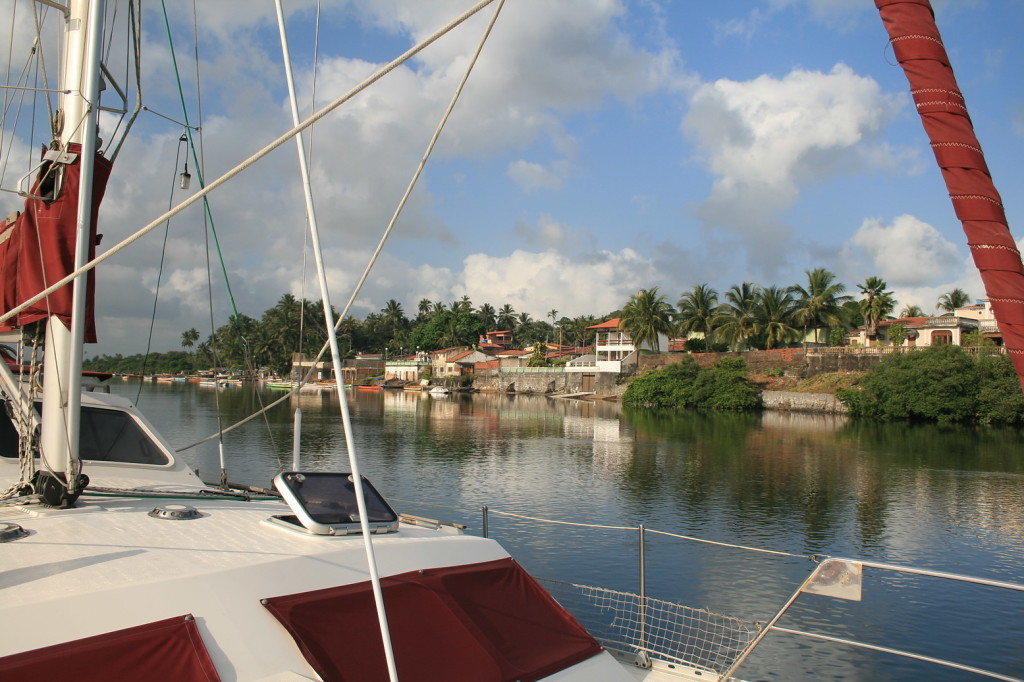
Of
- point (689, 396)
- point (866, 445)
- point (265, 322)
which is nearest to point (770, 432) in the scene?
point (866, 445)

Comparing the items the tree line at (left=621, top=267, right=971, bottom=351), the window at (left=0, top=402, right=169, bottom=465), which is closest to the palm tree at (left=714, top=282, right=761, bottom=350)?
the tree line at (left=621, top=267, right=971, bottom=351)

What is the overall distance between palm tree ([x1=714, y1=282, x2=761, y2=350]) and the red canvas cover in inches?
3250

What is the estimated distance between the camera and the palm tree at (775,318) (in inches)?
3159

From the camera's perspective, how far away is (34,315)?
19.5ft

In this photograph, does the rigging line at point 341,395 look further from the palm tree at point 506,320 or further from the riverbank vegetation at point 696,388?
the palm tree at point 506,320

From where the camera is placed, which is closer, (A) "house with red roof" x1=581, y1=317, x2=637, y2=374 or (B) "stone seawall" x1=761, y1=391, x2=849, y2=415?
(B) "stone seawall" x1=761, y1=391, x2=849, y2=415

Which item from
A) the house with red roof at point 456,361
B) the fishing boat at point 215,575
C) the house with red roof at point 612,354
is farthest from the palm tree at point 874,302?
the fishing boat at point 215,575

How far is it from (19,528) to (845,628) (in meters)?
12.7

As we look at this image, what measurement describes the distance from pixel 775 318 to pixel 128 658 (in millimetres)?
83758

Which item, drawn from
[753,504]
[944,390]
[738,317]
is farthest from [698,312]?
[753,504]

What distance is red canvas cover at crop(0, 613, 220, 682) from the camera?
3512 millimetres

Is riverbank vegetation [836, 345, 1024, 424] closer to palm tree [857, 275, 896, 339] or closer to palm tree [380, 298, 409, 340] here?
palm tree [857, 275, 896, 339]

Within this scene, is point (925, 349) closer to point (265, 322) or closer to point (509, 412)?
point (509, 412)

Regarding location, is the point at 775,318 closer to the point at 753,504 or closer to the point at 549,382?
the point at 549,382
